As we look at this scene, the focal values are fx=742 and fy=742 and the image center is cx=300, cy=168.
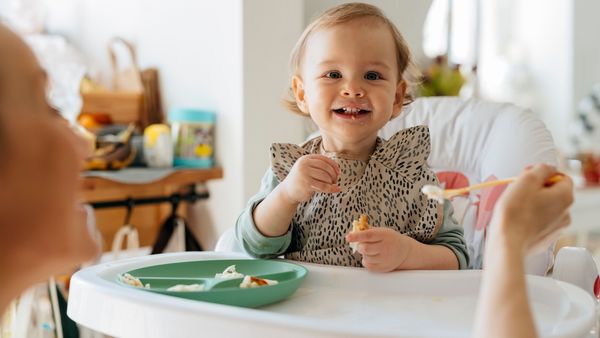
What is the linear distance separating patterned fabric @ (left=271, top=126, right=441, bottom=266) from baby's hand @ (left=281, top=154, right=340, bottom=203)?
0.08m

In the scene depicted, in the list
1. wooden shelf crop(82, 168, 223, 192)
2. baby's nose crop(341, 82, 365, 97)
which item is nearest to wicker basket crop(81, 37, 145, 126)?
wooden shelf crop(82, 168, 223, 192)

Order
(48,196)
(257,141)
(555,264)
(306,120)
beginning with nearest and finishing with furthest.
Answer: (48,196) < (555,264) < (306,120) < (257,141)

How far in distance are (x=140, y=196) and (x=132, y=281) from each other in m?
1.38

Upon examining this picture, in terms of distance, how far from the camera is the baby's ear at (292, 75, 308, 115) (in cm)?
120

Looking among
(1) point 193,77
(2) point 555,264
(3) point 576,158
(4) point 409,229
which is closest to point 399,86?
(4) point 409,229

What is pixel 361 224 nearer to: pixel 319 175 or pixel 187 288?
pixel 319 175

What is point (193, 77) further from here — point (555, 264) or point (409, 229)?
point (555, 264)

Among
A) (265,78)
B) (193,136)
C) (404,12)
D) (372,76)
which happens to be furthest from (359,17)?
(193,136)

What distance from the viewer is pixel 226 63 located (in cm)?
210

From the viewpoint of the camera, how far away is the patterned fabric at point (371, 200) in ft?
3.49

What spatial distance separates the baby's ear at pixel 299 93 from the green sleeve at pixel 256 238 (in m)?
0.14

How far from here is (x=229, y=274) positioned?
95 cm

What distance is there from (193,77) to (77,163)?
180 cm

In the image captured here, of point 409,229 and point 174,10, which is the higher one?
point 174,10
